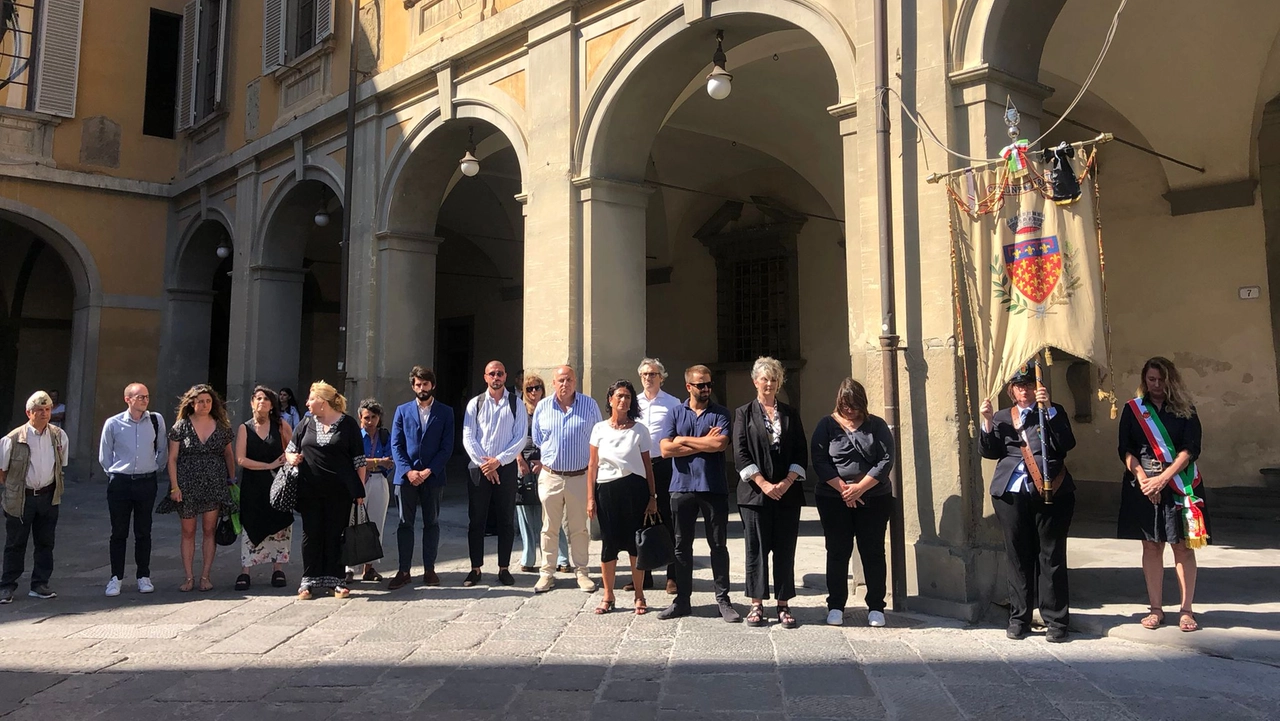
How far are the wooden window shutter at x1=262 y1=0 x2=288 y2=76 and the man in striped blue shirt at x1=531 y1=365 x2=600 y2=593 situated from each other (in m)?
9.57

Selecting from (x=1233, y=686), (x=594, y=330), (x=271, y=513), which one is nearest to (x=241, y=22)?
(x=594, y=330)

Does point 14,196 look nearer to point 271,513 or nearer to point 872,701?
point 271,513

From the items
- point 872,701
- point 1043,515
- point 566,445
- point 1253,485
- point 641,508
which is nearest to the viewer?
point 872,701

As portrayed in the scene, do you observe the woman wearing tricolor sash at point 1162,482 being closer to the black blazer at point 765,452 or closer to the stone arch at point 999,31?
the black blazer at point 765,452

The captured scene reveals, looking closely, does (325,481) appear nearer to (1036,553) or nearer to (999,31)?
(1036,553)

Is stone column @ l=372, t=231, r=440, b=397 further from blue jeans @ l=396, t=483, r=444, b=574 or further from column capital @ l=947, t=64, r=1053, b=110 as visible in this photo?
column capital @ l=947, t=64, r=1053, b=110

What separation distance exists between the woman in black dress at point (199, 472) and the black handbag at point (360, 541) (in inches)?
42.7

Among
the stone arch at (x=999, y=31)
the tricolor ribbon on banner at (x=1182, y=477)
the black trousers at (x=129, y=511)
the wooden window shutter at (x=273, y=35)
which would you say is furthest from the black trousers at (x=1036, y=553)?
the wooden window shutter at (x=273, y=35)

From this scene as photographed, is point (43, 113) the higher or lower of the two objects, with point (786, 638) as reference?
higher

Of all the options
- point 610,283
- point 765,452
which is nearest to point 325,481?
point 765,452

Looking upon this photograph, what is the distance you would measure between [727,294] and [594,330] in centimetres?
642

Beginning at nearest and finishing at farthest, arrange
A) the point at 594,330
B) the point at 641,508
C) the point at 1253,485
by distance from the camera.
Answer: the point at 641,508, the point at 594,330, the point at 1253,485

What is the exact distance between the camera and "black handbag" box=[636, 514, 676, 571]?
5445mm

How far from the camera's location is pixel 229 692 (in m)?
4.16
